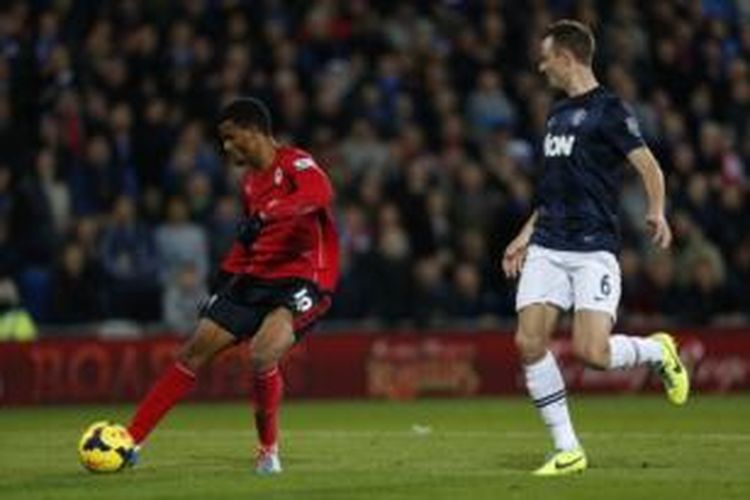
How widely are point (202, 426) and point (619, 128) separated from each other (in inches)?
250

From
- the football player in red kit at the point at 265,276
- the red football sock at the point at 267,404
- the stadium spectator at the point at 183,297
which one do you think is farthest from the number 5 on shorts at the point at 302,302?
the stadium spectator at the point at 183,297

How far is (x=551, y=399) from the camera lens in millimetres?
11625

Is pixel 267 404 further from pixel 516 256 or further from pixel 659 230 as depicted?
pixel 659 230

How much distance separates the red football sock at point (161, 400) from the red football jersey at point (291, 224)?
0.74 metres

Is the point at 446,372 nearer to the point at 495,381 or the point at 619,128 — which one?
the point at 495,381

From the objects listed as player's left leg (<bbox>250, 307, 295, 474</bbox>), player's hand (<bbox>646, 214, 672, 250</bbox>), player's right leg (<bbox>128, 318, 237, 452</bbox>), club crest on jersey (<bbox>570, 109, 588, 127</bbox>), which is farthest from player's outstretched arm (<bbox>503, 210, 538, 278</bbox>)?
player's right leg (<bbox>128, 318, 237, 452</bbox>)

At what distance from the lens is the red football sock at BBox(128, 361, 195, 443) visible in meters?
12.0

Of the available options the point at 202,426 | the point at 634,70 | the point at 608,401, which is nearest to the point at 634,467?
the point at 202,426

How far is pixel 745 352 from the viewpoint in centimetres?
2116

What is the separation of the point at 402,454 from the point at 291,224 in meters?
1.95

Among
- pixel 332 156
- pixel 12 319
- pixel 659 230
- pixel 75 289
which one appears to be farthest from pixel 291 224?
pixel 332 156

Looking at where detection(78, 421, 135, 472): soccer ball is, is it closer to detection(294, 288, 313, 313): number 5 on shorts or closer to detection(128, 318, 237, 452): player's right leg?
detection(128, 318, 237, 452): player's right leg

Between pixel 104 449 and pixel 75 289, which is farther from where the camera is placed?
pixel 75 289

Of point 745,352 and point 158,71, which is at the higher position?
point 158,71
